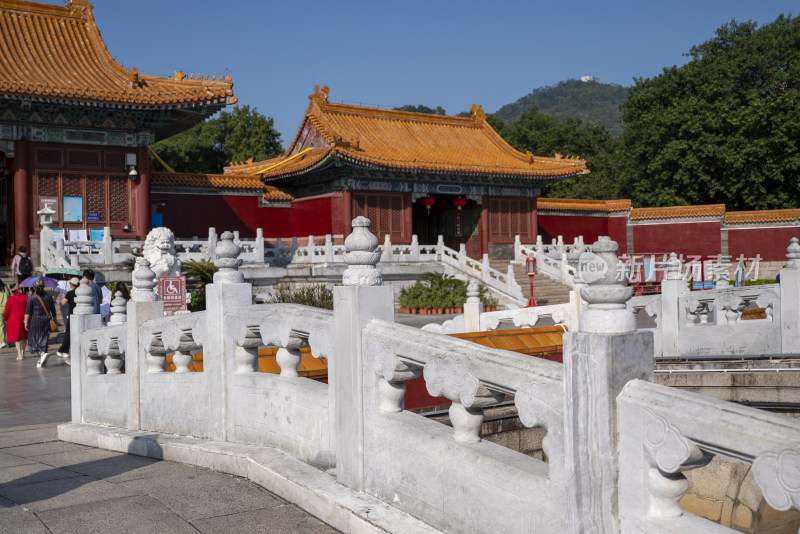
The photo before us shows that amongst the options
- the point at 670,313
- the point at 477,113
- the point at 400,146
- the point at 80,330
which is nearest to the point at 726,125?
the point at 477,113

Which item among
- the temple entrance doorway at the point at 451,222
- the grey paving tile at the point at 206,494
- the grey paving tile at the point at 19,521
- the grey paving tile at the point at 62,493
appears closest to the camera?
the grey paving tile at the point at 19,521

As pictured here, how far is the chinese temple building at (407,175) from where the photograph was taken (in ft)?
85.8

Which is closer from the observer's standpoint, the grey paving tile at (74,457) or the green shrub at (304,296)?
the grey paving tile at (74,457)

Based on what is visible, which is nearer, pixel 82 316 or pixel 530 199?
pixel 82 316

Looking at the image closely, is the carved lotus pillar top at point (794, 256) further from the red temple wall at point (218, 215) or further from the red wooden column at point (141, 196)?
the red temple wall at point (218, 215)

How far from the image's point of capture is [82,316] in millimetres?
7988

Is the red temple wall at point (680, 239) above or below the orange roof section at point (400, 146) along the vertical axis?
below

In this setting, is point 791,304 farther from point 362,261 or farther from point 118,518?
point 118,518

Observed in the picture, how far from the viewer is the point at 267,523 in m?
4.15

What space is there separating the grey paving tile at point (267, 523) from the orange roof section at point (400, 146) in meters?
20.6

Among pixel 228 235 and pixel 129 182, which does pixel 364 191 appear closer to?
pixel 129 182

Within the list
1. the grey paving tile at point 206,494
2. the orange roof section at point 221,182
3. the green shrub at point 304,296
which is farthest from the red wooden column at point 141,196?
the grey paving tile at point 206,494

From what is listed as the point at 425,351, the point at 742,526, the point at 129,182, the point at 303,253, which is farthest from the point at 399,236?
the point at 425,351

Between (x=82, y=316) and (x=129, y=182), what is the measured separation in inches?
575
